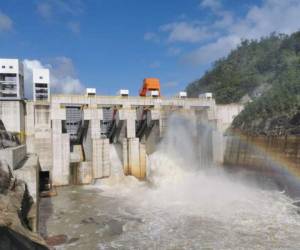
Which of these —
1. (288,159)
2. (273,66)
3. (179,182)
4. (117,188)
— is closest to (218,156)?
(179,182)

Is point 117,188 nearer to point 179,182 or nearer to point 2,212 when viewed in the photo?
point 179,182

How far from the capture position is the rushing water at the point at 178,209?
11164 millimetres

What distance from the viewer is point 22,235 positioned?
317 inches

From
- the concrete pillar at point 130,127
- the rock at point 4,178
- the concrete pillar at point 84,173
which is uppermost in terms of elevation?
the concrete pillar at point 130,127

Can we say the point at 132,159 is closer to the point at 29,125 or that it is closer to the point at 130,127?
the point at 130,127

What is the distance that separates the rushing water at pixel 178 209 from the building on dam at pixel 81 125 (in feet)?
3.09

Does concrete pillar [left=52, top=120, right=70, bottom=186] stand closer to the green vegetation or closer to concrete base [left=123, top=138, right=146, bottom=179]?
concrete base [left=123, top=138, right=146, bottom=179]

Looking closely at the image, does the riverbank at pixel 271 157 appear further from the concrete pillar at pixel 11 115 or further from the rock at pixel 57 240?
the concrete pillar at pixel 11 115

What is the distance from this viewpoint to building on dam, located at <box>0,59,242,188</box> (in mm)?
20484

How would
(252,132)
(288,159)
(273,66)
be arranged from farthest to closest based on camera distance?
(273,66)
(252,132)
(288,159)

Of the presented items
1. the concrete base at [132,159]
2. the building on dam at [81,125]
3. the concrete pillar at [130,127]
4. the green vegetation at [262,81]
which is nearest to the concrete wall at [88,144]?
the building on dam at [81,125]

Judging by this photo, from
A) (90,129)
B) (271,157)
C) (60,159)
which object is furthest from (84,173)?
(271,157)

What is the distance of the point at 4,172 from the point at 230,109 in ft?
68.8

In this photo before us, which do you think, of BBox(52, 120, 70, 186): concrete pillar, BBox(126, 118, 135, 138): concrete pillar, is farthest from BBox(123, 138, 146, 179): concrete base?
BBox(52, 120, 70, 186): concrete pillar
